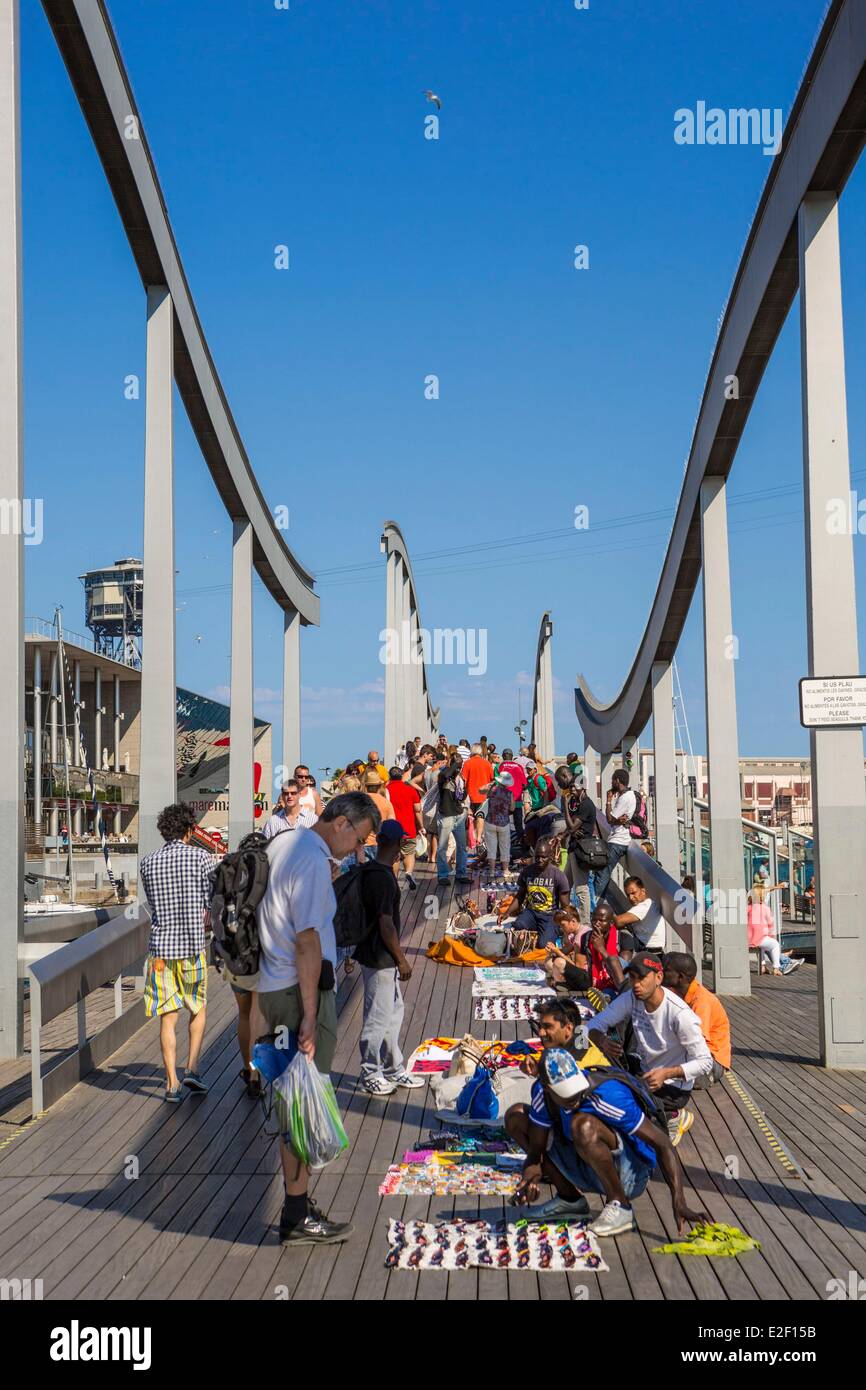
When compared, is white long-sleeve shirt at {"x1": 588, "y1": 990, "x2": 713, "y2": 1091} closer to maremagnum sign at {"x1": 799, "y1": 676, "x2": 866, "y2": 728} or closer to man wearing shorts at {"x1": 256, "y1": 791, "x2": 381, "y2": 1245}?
man wearing shorts at {"x1": 256, "y1": 791, "x2": 381, "y2": 1245}

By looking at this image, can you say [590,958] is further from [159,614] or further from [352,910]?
[159,614]

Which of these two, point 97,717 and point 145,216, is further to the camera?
point 97,717

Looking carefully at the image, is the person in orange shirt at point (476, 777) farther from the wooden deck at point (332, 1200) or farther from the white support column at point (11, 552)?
the white support column at point (11, 552)

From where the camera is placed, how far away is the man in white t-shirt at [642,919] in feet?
33.5

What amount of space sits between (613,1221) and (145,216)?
369 inches

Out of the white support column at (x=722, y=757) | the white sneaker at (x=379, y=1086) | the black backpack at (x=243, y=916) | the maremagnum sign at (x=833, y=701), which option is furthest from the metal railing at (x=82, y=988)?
the white support column at (x=722, y=757)

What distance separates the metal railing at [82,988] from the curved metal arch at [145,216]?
19.3 feet

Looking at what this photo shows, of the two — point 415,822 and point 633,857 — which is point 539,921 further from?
point 415,822

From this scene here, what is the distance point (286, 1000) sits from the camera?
17.3ft

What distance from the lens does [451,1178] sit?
6.04 meters

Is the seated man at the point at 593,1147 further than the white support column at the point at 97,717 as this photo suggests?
No

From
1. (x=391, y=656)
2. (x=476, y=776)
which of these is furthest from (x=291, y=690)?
(x=391, y=656)
